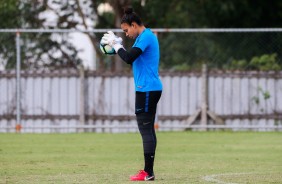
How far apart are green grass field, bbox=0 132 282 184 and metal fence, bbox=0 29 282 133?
4.65ft

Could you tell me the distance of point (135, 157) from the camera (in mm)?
13617

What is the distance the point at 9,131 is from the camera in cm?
2045

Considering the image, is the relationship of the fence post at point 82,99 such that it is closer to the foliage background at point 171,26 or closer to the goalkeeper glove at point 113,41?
the foliage background at point 171,26

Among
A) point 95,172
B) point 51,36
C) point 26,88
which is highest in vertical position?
point 51,36

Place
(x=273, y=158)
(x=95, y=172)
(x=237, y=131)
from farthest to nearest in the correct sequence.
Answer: (x=237, y=131)
(x=273, y=158)
(x=95, y=172)

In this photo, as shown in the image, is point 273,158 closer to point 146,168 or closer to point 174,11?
point 146,168

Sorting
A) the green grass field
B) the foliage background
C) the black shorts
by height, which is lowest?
the green grass field

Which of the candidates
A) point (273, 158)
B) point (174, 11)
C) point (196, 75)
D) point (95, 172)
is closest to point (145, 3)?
point (174, 11)

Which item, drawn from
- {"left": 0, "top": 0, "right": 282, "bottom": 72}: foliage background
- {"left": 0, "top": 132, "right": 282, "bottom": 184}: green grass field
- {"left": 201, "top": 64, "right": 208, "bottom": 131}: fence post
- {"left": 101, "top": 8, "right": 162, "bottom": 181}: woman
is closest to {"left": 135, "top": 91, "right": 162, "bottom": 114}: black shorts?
{"left": 101, "top": 8, "right": 162, "bottom": 181}: woman

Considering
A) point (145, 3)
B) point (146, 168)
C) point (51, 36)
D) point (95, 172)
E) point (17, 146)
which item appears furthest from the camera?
point (145, 3)

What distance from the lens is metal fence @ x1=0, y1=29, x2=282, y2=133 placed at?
2089cm

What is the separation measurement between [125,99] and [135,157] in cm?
748

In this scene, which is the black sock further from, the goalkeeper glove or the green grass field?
the goalkeeper glove

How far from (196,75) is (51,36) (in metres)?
5.13
